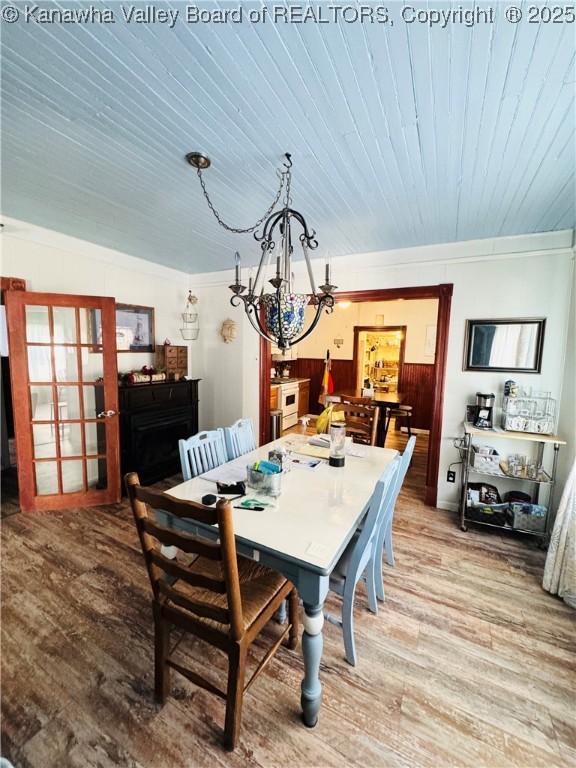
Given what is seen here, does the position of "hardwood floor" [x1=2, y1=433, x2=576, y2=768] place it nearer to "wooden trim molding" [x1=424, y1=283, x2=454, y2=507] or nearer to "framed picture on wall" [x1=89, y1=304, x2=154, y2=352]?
"wooden trim molding" [x1=424, y1=283, x2=454, y2=507]

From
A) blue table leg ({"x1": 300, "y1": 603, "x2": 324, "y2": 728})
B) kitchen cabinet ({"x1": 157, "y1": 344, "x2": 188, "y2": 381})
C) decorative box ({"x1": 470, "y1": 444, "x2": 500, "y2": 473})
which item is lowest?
blue table leg ({"x1": 300, "y1": 603, "x2": 324, "y2": 728})

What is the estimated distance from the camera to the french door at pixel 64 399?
110 inches

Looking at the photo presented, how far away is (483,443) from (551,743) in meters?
2.12

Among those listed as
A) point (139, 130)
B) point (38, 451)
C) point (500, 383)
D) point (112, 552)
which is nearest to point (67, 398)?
point (38, 451)

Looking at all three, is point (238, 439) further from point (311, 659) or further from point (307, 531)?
point (311, 659)

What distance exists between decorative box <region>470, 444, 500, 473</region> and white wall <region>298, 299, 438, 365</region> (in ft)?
10.3

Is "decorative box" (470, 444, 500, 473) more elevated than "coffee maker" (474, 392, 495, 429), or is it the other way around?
"coffee maker" (474, 392, 495, 429)

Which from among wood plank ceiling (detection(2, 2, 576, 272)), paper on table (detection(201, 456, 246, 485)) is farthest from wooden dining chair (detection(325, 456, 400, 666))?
wood plank ceiling (detection(2, 2, 576, 272))

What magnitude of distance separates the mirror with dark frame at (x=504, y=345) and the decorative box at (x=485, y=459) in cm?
76

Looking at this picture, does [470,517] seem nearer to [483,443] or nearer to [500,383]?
[483,443]

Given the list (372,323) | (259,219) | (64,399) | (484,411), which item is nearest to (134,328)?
(64,399)

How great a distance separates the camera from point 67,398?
9.91 ft

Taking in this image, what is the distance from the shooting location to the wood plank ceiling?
107 cm

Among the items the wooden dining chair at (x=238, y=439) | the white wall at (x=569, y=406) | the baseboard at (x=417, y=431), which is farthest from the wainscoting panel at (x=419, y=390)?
the wooden dining chair at (x=238, y=439)
